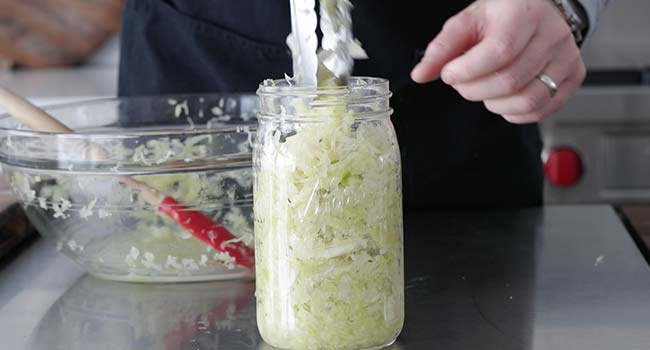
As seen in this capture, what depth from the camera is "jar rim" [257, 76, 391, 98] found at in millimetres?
652

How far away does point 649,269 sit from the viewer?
2.92ft

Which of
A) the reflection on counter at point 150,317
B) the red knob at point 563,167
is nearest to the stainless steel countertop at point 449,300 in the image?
the reflection on counter at point 150,317

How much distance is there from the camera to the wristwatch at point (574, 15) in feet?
2.99

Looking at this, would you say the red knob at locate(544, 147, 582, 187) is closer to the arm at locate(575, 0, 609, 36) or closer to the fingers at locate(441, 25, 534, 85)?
the arm at locate(575, 0, 609, 36)

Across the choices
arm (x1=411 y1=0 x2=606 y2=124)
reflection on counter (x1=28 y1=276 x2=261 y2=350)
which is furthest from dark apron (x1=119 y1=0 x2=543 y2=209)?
reflection on counter (x1=28 y1=276 x2=261 y2=350)

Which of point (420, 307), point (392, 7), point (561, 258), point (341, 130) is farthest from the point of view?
point (392, 7)

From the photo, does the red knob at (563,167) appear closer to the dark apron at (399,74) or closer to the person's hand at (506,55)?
the dark apron at (399,74)

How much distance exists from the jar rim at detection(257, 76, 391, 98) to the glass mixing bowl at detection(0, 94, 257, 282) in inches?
6.4

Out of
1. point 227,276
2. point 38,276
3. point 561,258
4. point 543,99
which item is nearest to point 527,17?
point 543,99

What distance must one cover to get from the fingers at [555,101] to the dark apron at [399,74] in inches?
9.1

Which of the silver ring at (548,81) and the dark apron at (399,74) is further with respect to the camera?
the dark apron at (399,74)

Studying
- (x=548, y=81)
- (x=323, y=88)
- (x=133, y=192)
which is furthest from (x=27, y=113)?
(x=548, y=81)

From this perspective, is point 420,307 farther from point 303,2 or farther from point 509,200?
point 509,200

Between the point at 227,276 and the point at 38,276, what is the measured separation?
19cm
